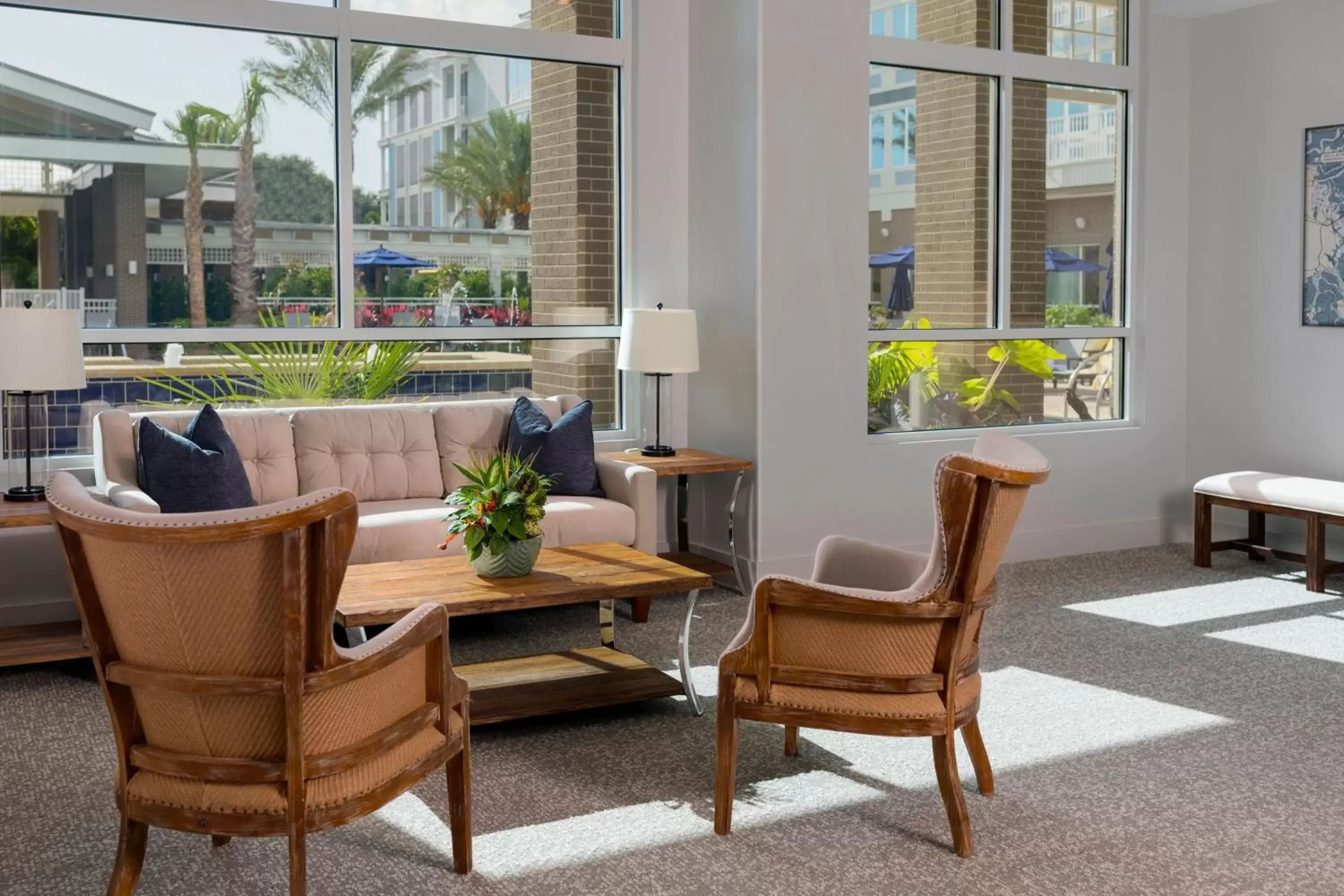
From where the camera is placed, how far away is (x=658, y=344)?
20.1ft

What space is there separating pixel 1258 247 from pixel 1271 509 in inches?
62.4

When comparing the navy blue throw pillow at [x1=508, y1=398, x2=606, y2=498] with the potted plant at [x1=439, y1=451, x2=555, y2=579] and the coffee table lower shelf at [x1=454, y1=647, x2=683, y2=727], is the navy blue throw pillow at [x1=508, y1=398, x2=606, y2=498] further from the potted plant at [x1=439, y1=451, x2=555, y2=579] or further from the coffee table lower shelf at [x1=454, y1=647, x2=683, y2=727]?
the potted plant at [x1=439, y1=451, x2=555, y2=579]

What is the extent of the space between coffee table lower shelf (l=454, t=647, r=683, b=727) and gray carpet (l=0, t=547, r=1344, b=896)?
0.09m

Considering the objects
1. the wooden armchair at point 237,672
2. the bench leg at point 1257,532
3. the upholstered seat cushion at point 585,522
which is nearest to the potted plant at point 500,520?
the upholstered seat cushion at point 585,522

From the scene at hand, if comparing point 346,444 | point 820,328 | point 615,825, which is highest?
point 820,328

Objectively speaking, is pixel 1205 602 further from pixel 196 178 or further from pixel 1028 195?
pixel 196 178

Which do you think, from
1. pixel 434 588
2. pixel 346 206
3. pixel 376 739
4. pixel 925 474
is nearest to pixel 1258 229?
pixel 925 474

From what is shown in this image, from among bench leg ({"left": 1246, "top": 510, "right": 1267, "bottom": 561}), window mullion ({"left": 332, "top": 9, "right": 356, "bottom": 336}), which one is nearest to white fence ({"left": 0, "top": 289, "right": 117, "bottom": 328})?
window mullion ({"left": 332, "top": 9, "right": 356, "bottom": 336})

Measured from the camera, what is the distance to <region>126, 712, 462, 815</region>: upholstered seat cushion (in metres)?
2.63

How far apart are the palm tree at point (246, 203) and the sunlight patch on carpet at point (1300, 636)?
173 inches

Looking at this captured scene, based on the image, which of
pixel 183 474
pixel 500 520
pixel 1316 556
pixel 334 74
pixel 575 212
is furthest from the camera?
pixel 575 212

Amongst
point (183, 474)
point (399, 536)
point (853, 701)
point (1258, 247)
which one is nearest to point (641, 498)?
point (399, 536)

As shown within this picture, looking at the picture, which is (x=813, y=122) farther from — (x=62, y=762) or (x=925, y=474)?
(x=62, y=762)

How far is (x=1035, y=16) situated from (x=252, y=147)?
13.6ft
